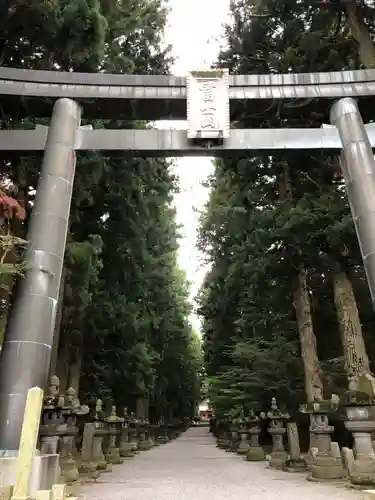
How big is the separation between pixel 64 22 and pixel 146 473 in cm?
974

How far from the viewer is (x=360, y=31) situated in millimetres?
11133

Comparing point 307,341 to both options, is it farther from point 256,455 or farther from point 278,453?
point 256,455

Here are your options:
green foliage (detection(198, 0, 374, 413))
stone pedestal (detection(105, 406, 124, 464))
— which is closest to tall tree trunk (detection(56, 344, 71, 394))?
stone pedestal (detection(105, 406, 124, 464))

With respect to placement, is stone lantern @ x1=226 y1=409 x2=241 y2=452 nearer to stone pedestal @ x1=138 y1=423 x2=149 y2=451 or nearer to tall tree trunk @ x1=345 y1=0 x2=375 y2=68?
stone pedestal @ x1=138 y1=423 x2=149 y2=451

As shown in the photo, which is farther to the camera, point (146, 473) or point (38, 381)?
point (146, 473)

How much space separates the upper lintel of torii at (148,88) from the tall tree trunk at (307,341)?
5.57m

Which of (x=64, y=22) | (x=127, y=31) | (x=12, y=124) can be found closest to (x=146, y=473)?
(x=12, y=124)

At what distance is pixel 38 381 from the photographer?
19.9 feet

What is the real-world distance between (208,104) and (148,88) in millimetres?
1120

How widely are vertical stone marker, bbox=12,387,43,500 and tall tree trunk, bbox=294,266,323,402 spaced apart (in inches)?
327

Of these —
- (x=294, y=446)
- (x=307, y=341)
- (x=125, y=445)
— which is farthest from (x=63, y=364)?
(x=307, y=341)

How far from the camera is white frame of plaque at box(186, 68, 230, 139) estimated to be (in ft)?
25.9

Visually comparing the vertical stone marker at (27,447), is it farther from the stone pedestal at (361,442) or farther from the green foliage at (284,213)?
the green foliage at (284,213)

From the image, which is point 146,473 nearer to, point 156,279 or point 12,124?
point 12,124
